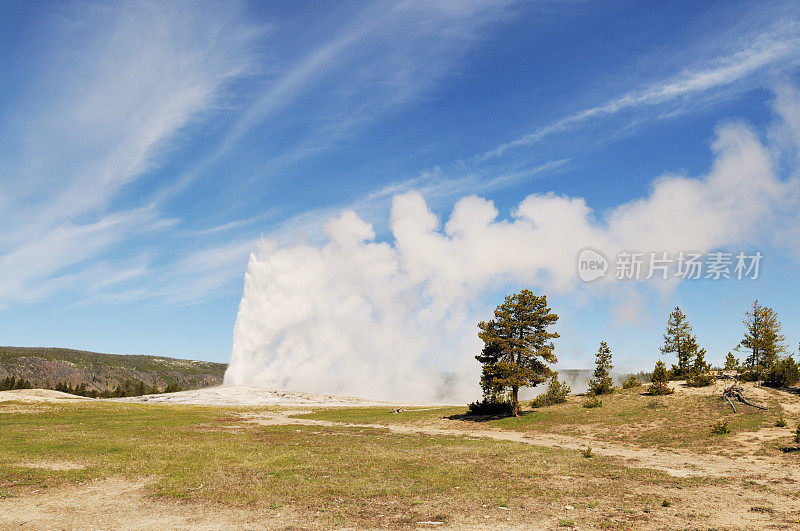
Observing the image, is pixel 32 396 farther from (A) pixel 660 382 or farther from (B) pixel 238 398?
(A) pixel 660 382

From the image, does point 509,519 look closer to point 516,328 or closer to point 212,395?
point 516,328

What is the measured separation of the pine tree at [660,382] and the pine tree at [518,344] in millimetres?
11440

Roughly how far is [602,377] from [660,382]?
8851 millimetres

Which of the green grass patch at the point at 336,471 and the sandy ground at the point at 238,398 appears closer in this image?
the green grass patch at the point at 336,471

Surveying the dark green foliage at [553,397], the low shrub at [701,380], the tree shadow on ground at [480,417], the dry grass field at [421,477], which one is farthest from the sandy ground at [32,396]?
the low shrub at [701,380]

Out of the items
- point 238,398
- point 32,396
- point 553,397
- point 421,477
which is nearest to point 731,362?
point 553,397

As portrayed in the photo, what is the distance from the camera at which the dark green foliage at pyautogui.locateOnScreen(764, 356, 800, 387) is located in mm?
42969

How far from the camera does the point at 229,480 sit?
20.4 meters

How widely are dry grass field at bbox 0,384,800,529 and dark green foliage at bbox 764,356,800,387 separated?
3.30 m

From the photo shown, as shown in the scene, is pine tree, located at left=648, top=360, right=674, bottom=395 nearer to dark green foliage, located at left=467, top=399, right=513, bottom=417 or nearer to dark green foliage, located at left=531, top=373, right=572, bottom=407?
dark green foliage, located at left=531, top=373, right=572, bottom=407

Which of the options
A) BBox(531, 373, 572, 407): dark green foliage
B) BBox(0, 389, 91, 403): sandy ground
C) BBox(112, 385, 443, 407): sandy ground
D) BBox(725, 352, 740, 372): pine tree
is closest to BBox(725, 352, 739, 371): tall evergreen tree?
BBox(725, 352, 740, 372): pine tree

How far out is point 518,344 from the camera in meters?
49.8

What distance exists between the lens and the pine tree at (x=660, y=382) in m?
47.8

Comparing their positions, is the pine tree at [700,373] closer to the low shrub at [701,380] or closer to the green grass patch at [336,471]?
the low shrub at [701,380]
